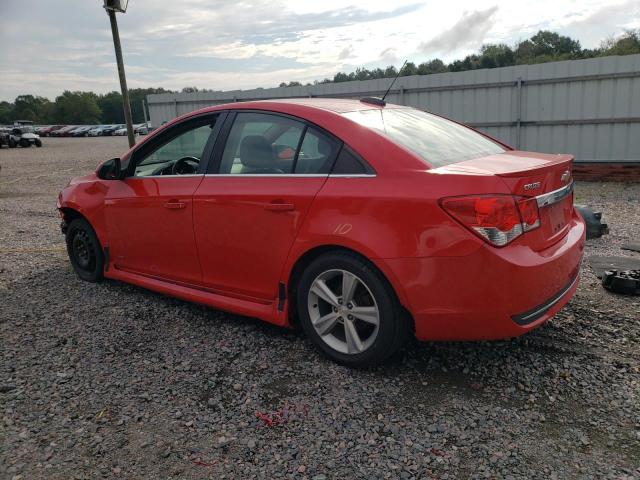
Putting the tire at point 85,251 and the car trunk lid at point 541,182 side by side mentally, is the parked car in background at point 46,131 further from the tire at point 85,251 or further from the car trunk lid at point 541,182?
the car trunk lid at point 541,182

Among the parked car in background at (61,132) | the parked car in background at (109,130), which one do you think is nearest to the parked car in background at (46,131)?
the parked car in background at (61,132)

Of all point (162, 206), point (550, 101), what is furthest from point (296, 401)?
point (550, 101)

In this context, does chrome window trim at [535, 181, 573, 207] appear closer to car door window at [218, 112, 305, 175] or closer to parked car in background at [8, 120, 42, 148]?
car door window at [218, 112, 305, 175]

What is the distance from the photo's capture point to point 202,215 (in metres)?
3.85

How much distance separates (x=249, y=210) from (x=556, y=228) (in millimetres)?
1896

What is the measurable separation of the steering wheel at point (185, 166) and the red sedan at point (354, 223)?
0.06ft

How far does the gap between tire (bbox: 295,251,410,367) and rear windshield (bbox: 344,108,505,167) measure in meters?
0.77

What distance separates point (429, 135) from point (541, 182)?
2.84 feet

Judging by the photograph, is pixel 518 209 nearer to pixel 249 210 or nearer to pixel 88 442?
pixel 249 210

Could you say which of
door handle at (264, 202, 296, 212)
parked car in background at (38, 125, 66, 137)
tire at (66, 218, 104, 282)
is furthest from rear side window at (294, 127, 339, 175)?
parked car in background at (38, 125, 66, 137)

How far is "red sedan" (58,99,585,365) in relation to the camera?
9.21 feet

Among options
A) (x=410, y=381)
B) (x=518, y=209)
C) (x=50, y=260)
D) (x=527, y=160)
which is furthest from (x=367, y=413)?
(x=50, y=260)

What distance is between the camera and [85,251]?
17.1ft

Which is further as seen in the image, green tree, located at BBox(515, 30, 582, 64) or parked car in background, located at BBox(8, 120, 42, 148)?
green tree, located at BBox(515, 30, 582, 64)
